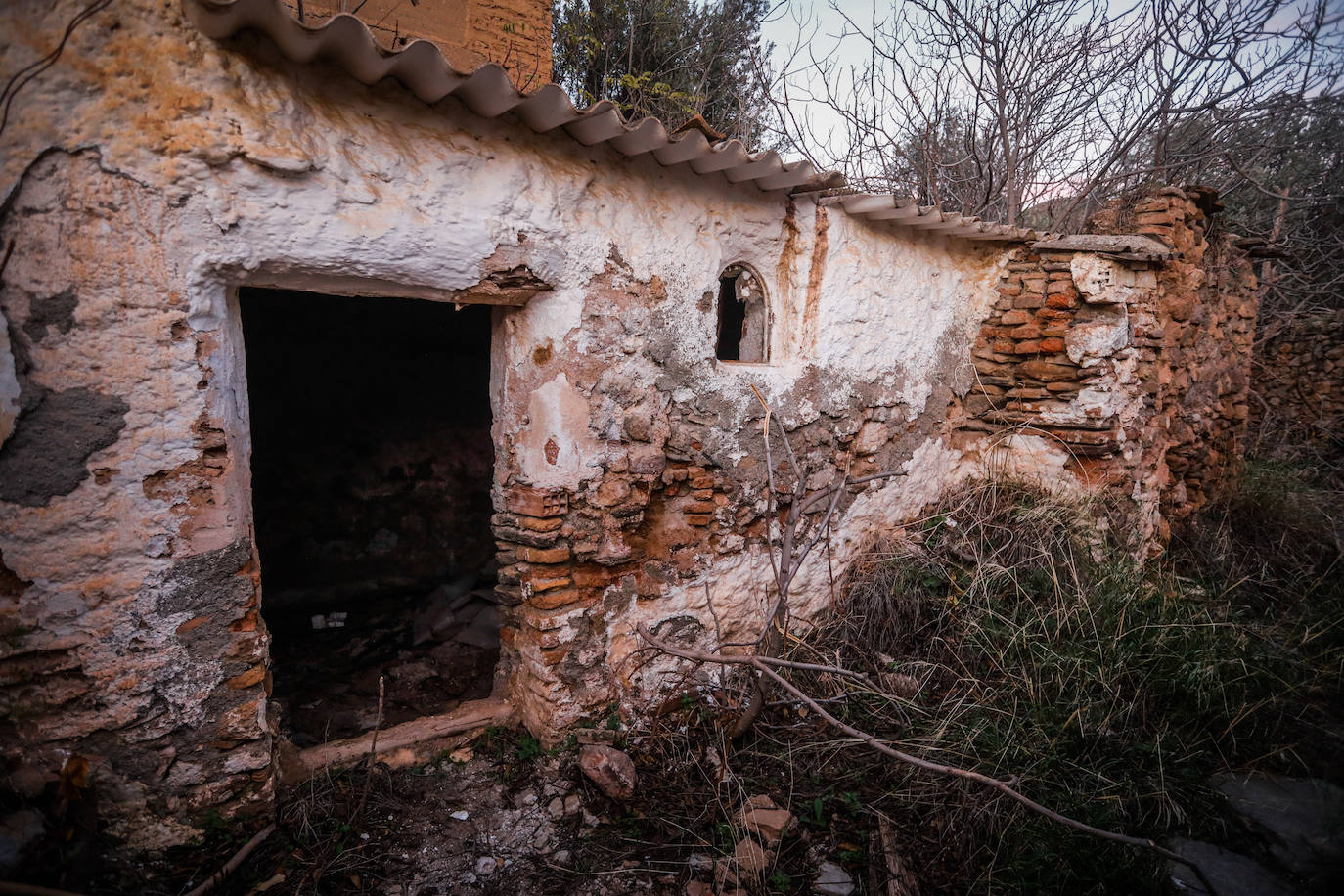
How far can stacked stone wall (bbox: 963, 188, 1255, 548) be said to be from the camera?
13.1 feet

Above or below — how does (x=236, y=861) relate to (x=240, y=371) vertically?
below

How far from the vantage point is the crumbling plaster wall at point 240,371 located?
1785 mm

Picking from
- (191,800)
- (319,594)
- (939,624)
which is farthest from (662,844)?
(319,594)

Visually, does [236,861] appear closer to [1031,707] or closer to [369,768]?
[369,768]

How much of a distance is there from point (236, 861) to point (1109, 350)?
16.3ft

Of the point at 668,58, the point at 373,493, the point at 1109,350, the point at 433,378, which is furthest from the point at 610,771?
the point at 668,58

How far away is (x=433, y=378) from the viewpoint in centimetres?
512

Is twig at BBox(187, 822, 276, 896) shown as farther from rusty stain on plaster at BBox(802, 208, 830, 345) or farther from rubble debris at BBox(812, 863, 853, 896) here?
rusty stain on plaster at BBox(802, 208, 830, 345)

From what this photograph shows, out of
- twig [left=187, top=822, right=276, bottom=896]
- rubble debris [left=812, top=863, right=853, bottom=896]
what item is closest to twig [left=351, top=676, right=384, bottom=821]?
twig [left=187, top=822, right=276, bottom=896]

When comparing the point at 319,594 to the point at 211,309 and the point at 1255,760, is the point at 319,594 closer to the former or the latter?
the point at 211,309

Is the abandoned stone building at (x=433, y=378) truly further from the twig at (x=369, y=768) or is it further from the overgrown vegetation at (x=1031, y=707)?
the overgrown vegetation at (x=1031, y=707)

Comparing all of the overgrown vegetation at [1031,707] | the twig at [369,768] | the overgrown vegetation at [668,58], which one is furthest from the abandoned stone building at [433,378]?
the overgrown vegetation at [668,58]

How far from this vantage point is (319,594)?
4.41 meters

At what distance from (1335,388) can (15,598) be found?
435 inches
